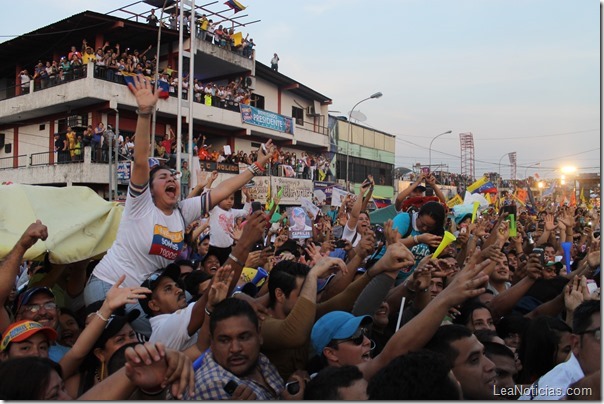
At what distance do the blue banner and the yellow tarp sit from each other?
21.4 m

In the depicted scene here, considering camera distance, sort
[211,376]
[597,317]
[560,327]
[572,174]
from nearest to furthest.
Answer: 1. [211,376]
2. [597,317]
3. [560,327]
4. [572,174]

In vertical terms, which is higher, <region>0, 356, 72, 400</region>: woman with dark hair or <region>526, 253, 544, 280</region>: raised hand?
<region>526, 253, 544, 280</region>: raised hand

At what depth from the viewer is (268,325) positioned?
9.65 feet

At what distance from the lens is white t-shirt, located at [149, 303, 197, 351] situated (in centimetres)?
279

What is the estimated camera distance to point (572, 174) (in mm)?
23391

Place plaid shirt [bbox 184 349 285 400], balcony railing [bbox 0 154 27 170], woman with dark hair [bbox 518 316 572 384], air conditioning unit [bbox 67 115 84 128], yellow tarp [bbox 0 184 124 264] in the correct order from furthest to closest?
balcony railing [bbox 0 154 27 170] < air conditioning unit [bbox 67 115 84 128] < yellow tarp [bbox 0 184 124 264] < woman with dark hair [bbox 518 316 572 384] < plaid shirt [bbox 184 349 285 400]

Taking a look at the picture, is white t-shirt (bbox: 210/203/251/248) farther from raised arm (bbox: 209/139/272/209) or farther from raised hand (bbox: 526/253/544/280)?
raised hand (bbox: 526/253/544/280)

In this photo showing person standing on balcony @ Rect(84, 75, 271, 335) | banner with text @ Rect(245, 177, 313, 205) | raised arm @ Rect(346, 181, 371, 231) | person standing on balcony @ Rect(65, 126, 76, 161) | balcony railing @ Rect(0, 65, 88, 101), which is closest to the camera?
person standing on balcony @ Rect(84, 75, 271, 335)

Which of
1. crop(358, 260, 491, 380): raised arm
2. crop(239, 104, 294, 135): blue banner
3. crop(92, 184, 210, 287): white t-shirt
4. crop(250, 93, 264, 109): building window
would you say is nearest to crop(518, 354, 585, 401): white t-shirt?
crop(358, 260, 491, 380): raised arm

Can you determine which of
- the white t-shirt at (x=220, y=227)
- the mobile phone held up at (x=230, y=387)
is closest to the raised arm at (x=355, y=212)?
the white t-shirt at (x=220, y=227)

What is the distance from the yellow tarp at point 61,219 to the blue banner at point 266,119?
21.4 m

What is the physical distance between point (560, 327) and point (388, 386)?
1916mm

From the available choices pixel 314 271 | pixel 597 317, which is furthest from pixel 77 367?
pixel 597 317

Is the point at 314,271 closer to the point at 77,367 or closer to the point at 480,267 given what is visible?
the point at 480,267
